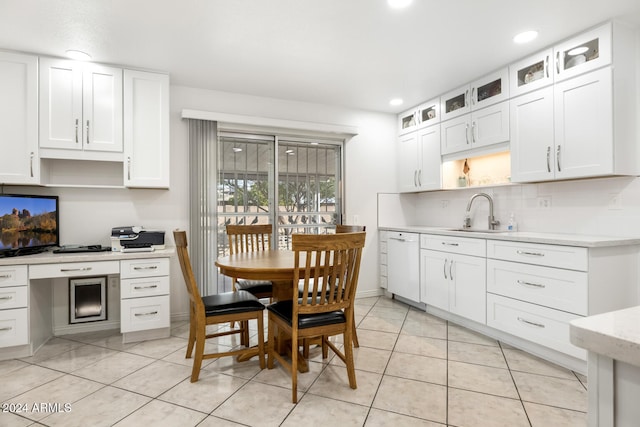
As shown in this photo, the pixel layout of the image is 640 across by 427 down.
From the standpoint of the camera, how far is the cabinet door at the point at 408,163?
4.35m

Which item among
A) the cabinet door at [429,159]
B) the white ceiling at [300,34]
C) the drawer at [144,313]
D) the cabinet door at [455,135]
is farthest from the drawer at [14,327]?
the cabinet door at [455,135]

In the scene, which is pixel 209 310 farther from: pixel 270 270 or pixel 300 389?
pixel 300 389

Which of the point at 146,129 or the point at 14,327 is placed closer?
the point at 14,327

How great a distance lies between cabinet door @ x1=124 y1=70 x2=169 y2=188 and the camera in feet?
10.3

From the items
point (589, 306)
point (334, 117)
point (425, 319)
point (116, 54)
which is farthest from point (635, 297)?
point (116, 54)

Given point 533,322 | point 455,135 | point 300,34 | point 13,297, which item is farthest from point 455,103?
point 13,297

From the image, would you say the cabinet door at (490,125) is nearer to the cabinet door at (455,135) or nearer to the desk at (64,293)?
the cabinet door at (455,135)

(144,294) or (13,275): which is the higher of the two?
(13,275)

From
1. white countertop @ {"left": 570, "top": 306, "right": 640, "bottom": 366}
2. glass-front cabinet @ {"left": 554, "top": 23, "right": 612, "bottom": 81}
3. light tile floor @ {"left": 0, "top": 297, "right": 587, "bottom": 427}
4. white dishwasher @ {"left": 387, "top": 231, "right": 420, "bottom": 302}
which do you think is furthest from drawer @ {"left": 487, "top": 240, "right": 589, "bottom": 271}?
white countertop @ {"left": 570, "top": 306, "right": 640, "bottom": 366}

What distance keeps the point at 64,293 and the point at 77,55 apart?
7.31 feet

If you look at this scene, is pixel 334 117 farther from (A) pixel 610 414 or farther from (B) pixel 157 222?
(A) pixel 610 414

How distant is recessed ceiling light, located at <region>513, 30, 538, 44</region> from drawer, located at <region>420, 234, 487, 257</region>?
66.7 inches

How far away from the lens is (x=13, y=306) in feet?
8.43

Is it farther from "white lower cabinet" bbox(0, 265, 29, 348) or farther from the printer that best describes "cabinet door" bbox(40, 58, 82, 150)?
"white lower cabinet" bbox(0, 265, 29, 348)
